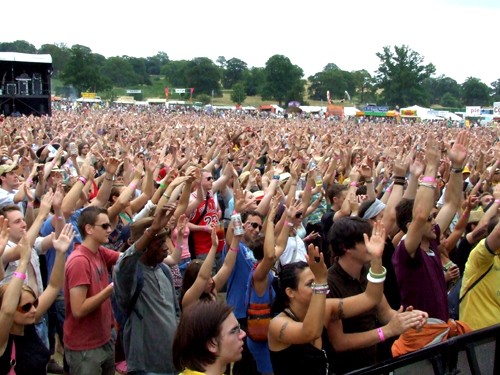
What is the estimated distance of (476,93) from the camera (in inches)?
4117

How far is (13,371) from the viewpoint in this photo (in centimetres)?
346

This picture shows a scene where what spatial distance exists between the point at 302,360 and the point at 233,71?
5075 inches

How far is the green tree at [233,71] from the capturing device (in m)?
126

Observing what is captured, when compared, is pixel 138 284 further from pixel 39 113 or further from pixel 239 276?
pixel 39 113

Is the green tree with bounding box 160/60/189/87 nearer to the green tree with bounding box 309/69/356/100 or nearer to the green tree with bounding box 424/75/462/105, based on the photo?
the green tree with bounding box 309/69/356/100

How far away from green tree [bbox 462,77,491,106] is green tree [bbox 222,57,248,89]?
41.3 meters

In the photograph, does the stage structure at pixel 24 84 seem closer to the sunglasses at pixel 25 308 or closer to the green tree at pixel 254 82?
the sunglasses at pixel 25 308

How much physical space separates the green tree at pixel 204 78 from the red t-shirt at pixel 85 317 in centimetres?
10069

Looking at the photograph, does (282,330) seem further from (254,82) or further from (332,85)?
(254,82)

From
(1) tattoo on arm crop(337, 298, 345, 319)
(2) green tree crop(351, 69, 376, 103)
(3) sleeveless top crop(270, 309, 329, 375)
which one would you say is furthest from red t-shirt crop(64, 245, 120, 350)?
(2) green tree crop(351, 69, 376, 103)

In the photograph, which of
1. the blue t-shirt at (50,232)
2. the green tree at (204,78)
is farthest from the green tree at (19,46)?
the blue t-shirt at (50,232)

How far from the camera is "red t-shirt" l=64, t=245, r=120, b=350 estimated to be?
4.15m

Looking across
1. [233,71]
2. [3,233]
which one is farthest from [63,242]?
[233,71]

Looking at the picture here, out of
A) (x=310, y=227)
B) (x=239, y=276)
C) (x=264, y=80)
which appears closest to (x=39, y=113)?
(x=310, y=227)
